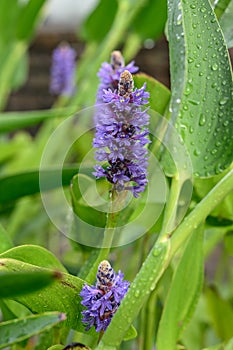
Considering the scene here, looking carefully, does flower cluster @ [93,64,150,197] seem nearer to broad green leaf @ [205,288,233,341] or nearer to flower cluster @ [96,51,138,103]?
flower cluster @ [96,51,138,103]

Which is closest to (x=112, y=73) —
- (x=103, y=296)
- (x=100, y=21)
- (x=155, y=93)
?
(x=155, y=93)

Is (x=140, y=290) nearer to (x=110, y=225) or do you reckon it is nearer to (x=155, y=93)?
(x=110, y=225)

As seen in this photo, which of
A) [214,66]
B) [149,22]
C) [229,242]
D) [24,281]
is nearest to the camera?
[24,281]

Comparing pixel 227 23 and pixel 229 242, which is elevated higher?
pixel 227 23

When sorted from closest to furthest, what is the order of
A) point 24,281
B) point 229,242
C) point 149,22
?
point 24,281
point 229,242
point 149,22

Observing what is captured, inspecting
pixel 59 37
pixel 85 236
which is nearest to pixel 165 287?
pixel 85 236

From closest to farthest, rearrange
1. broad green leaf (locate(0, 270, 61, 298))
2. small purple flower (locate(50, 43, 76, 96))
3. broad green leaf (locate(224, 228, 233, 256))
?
1. broad green leaf (locate(0, 270, 61, 298))
2. broad green leaf (locate(224, 228, 233, 256))
3. small purple flower (locate(50, 43, 76, 96))

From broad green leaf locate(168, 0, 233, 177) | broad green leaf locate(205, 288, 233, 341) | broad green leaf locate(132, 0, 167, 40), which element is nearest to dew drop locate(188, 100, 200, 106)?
broad green leaf locate(168, 0, 233, 177)
